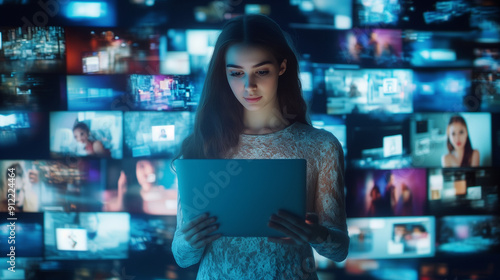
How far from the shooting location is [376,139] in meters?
1.78

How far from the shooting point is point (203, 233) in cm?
89

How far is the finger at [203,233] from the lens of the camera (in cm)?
89

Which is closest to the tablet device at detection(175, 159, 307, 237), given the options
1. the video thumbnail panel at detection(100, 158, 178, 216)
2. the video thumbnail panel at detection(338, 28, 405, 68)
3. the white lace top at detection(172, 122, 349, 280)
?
the white lace top at detection(172, 122, 349, 280)

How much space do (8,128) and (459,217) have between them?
2365 millimetres

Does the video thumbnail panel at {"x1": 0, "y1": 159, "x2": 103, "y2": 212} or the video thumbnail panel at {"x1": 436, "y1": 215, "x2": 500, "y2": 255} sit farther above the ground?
the video thumbnail panel at {"x1": 0, "y1": 159, "x2": 103, "y2": 212}

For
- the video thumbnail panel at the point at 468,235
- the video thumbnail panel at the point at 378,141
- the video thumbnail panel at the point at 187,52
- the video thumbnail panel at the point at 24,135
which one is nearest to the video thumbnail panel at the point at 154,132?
the video thumbnail panel at the point at 187,52

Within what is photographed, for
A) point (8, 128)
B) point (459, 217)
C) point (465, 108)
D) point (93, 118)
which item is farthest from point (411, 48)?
point (8, 128)

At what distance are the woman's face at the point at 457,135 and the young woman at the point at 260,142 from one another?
41.9 inches

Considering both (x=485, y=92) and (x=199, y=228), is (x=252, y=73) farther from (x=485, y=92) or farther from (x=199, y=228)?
(x=485, y=92)

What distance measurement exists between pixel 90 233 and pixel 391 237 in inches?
60.4

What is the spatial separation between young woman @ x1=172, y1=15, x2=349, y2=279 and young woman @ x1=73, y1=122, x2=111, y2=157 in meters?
0.75

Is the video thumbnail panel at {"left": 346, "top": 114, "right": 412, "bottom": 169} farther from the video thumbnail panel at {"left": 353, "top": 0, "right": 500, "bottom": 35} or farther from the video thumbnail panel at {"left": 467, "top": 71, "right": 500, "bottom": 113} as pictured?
the video thumbnail panel at {"left": 353, "top": 0, "right": 500, "bottom": 35}

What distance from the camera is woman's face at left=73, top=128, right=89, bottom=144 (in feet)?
5.64

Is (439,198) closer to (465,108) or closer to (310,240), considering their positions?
(465,108)
